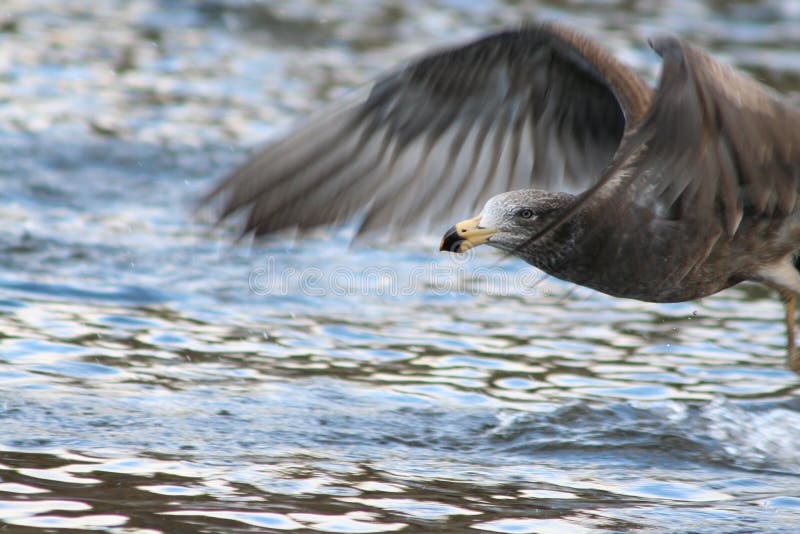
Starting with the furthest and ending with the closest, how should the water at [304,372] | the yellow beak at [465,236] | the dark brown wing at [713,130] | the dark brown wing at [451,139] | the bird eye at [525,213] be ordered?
the dark brown wing at [451,139]
the bird eye at [525,213]
the yellow beak at [465,236]
the water at [304,372]
the dark brown wing at [713,130]

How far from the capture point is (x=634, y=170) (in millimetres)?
5520

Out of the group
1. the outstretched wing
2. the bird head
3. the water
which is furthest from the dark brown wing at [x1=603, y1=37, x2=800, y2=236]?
the water

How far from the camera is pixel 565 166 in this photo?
691 centimetres

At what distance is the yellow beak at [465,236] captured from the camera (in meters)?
5.61

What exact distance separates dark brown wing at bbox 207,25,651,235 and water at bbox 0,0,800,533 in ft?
1.06

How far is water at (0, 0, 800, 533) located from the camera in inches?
208

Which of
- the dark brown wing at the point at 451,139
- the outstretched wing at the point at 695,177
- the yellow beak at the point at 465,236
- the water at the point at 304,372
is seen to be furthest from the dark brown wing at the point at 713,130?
the water at the point at 304,372

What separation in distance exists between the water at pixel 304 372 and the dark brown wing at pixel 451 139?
32 cm

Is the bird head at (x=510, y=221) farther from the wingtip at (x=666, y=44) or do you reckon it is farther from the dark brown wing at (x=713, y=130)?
the wingtip at (x=666, y=44)

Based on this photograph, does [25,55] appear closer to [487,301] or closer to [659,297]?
[487,301]

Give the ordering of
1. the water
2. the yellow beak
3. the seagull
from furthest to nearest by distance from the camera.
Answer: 1. the yellow beak
2. the water
3. the seagull

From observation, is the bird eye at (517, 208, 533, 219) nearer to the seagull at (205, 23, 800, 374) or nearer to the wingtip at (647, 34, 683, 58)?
the seagull at (205, 23, 800, 374)

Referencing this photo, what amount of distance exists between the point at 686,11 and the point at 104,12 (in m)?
6.21

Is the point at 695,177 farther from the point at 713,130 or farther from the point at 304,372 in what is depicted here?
the point at 304,372
